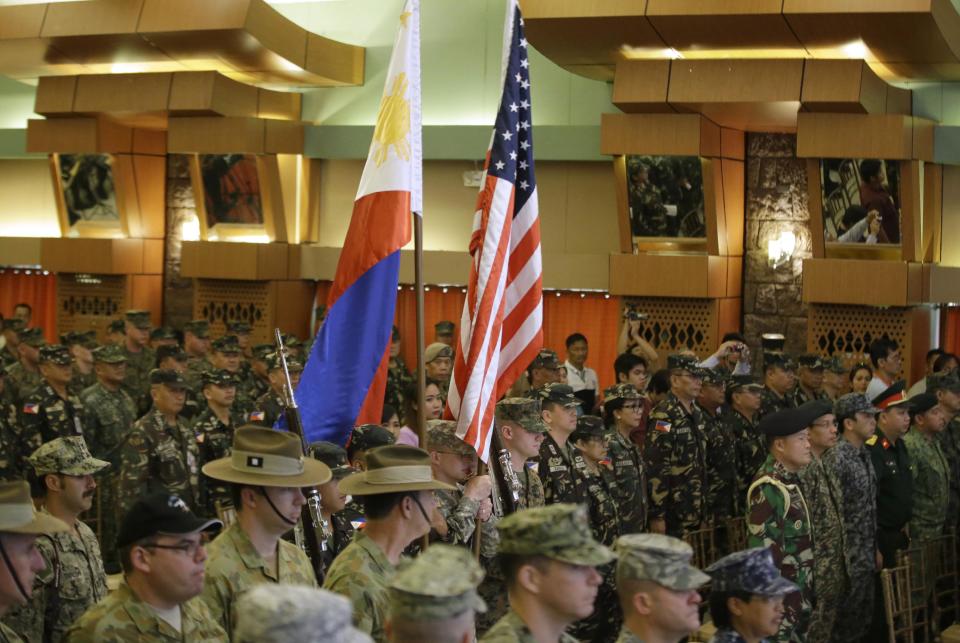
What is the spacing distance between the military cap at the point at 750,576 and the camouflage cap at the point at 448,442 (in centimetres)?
156

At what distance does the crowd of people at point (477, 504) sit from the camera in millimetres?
3598

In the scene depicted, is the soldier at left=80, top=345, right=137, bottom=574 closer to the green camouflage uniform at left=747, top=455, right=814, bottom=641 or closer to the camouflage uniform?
the camouflage uniform

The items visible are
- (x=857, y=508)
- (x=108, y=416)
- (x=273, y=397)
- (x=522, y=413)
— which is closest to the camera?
(x=522, y=413)

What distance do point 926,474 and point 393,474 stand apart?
5.48 meters

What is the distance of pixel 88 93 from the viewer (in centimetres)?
1551

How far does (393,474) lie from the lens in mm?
4422

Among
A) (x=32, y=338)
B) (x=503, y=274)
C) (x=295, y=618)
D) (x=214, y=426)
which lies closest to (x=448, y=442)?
(x=503, y=274)

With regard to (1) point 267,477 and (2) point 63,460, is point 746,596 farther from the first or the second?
(2) point 63,460

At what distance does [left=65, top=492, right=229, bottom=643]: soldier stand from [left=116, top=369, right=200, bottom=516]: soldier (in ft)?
13.2

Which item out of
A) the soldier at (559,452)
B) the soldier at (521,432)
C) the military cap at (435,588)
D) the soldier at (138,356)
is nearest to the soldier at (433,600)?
the military cap at (435,588)

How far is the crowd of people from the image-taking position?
142 inches

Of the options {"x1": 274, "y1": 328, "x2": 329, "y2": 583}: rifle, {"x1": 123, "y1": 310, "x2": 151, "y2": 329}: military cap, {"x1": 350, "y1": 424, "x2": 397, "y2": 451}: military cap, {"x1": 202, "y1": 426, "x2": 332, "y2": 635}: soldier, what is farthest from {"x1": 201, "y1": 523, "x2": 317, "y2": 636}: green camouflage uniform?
{"x1": 123, "y1": 310, "x2": 151, "y2": 329}: military cap

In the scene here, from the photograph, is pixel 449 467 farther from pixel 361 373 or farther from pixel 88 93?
pixel 88 93

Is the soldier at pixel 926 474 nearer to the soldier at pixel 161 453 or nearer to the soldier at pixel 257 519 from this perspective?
the soldier at pixel 161 453
